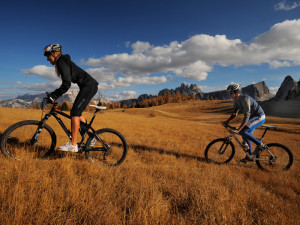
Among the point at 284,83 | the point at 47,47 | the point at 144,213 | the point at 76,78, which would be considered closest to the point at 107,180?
the point at 144,213

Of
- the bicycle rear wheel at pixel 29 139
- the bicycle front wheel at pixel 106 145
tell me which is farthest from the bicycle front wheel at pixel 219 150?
the bicycle rear wheel at pixel 29 139

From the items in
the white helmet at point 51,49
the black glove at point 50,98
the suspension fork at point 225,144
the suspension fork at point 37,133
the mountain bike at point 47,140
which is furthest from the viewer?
the suspension fork at point 225,144

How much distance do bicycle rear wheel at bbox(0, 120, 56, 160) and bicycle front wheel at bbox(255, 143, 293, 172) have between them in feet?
24.5

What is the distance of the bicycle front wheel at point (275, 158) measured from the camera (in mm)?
5988

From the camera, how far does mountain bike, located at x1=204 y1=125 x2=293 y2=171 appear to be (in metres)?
6.04

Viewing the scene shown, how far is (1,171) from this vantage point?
2.92 meters

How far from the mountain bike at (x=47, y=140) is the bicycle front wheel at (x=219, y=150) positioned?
3.77 meters

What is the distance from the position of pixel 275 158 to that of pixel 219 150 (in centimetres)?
195

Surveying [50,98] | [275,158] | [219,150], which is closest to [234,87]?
[219,150]

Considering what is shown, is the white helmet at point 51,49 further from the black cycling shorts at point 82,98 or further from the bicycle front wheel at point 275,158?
the bicycle front wheel at point 275,158

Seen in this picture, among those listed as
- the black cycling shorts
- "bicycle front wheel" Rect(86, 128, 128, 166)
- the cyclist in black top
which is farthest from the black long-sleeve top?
"bicycle front wheel" Rect(86, 128, 128, 166)

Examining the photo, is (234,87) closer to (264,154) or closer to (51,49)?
(264,154)

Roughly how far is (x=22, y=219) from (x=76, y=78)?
11.1 ft

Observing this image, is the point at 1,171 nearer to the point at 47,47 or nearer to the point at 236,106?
the point at 47,47
